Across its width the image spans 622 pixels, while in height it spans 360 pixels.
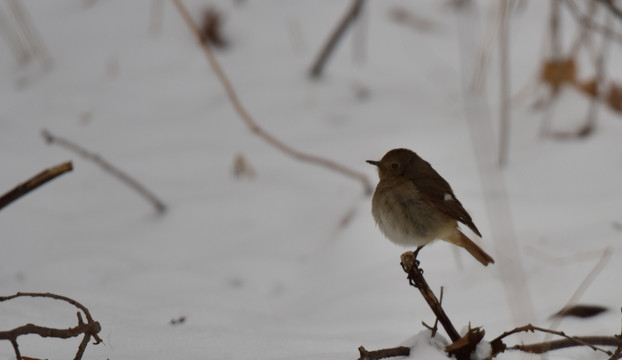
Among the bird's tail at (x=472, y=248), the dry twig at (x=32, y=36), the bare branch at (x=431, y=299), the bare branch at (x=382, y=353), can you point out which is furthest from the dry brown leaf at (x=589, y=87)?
the dry twig at (x=32, y=36)

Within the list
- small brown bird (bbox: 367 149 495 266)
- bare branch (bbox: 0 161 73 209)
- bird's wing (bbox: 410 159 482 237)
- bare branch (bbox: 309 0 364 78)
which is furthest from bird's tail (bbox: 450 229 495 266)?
bare branch (bbox: 309 0 364 78)

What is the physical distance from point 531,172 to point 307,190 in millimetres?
1280

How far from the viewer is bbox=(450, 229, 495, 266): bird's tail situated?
2.61 m

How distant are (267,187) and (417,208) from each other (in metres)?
1.91

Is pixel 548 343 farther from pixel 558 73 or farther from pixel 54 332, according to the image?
pixel 558 73

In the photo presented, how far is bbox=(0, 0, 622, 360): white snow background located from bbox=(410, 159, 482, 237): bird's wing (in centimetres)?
43

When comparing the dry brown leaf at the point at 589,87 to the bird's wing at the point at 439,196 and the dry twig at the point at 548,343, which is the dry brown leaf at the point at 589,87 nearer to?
the bird's wing at the point at 439,196

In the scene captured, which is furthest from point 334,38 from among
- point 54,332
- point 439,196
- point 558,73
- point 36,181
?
point 54,332

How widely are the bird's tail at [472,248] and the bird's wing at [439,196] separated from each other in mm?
112

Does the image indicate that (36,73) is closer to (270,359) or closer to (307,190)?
(307,190)

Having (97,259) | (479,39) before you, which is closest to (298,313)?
(97,259)

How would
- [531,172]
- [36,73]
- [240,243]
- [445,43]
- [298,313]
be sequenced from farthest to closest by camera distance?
1. [445,43]
2. [36,73]
3. [531,172]
4. [240,243]
5. [298,313]

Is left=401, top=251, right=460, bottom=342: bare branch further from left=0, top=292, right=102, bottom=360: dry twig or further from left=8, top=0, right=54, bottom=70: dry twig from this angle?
left=8, top=0, right=54, bottom=70: dry twig

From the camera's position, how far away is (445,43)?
559 centimetres
